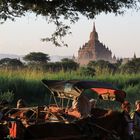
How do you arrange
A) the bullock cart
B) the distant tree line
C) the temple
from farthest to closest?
the temple, the distant tree line, the bullock cart

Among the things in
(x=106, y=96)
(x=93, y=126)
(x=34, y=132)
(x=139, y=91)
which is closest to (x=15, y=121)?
(x=34, y=132)

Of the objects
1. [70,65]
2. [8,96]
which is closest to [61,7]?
[8,96]

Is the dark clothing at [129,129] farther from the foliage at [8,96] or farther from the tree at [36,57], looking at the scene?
the tree at [36,57]

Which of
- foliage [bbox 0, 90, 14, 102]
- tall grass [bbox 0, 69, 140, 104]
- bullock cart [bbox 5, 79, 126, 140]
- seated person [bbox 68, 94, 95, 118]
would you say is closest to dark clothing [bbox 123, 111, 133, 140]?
bullock cart [bbox 5, 79, 126, 140]

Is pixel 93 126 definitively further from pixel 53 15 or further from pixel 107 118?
pixel 53 15

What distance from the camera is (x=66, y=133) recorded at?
8750 mm

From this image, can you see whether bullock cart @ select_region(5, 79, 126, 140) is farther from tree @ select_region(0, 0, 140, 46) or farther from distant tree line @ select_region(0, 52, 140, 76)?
distant tree line @ select_region(0, 52, 140, 76)

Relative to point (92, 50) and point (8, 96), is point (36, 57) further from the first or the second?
point (8, 96)

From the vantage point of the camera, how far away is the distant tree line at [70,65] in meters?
28.6

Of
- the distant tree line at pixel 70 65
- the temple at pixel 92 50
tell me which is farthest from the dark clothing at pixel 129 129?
the temple at pixel 92 50

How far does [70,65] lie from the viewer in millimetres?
43875

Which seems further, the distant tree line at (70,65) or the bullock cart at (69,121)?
the distant tree line at (70,65)

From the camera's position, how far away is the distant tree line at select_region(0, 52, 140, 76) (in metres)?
28.6

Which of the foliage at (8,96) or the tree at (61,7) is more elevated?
the tree at (61,7)
